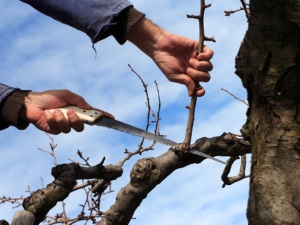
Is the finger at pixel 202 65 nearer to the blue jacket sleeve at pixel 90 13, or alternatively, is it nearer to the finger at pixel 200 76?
the finger at pixel 200 76

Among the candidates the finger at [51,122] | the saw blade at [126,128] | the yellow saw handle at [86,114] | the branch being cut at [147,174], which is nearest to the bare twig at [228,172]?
the branch being cut at [147,174]

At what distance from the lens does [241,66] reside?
7.38 feet

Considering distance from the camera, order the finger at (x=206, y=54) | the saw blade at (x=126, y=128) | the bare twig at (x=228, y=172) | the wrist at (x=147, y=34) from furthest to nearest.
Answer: the bare twig at (x=228, y=172) → the wrist at (x=147, y=34) → the saw blade at (x=126, y=128) → the finger at (x=206, y=54)

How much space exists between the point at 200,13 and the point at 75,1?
107 cm

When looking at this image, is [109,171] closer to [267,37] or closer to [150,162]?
[150,162]

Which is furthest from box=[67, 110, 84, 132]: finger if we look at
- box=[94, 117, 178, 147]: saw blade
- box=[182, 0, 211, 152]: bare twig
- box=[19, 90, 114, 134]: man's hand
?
box=[182, 0, 211, 152]: bare twig

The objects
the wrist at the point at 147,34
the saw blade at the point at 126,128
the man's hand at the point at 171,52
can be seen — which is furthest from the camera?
the wrist at the point at 147,34

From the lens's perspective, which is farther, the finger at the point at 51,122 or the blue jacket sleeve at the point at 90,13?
the blue jacket sleeve at the point at 90,13

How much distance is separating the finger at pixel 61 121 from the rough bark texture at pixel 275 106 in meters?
1.17

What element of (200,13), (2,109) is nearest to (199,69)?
(200,13)

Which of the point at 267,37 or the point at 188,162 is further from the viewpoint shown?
the point at 188,162

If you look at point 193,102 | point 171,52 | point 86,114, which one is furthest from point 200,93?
point 86,114

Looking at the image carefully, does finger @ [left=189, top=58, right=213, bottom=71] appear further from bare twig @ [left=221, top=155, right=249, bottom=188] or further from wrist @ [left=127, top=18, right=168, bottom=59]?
bare twig @ [left=221, top=155, right=249, bottom=188]

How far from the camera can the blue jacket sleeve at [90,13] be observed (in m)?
3.03
